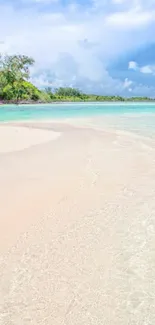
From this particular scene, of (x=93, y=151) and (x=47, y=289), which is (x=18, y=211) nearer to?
(x=47, y=289)

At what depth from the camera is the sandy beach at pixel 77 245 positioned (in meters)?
2.53

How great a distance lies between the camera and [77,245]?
140 inches

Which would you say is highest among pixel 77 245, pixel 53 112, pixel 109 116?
pixel 77 245

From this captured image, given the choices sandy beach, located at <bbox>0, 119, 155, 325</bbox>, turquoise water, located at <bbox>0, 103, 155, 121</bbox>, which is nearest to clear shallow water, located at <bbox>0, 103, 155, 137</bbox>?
turquoise water, located at <bbox>0, 103, 155, 121</bbox>

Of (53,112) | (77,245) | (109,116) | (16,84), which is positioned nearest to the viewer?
(77,245)

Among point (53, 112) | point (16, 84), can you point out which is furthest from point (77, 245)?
point (16, 84)

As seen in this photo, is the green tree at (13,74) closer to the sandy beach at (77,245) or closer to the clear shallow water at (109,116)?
the clear shallow water at (109,116)

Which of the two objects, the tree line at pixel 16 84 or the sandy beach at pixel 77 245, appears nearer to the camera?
the sandy beach at pixel 77 245

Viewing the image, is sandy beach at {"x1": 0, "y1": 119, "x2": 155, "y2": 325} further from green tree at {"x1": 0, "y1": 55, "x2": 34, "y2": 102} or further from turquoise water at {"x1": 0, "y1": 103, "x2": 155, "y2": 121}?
green tree at {"x1": 0, "y1": 55, "x2": 34, "y2": 102}

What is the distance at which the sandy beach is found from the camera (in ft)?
8.31

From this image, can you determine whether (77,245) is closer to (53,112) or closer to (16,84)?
(53,112)

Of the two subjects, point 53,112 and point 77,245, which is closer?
point 77,245

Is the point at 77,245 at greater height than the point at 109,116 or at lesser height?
greater

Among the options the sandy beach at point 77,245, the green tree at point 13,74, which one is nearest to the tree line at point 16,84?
the green tree at point 13,74
